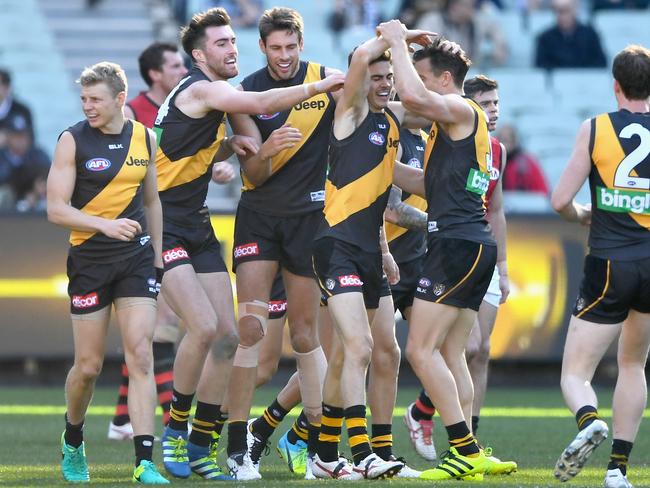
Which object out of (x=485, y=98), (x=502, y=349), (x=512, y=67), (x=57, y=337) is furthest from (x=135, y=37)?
(x=485, y=98)

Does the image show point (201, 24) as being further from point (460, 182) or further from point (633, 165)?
point (633, 165)

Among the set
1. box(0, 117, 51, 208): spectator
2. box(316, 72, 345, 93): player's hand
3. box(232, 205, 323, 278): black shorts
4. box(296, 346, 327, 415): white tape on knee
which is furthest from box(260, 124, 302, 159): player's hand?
box(0, 117, 51, 208): spectator

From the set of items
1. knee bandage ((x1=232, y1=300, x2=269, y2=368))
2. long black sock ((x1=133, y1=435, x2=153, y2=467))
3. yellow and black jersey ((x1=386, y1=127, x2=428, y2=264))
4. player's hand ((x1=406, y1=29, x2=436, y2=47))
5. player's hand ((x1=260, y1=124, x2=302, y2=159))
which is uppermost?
player's hand ((x1=406, y1=29, x2=436, y2=47))

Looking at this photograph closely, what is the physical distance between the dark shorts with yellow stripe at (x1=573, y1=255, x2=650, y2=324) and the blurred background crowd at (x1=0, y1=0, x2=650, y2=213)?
10.1 m

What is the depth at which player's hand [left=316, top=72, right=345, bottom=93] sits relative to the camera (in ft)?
26.9

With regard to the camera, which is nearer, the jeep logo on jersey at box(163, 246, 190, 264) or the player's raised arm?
the player's raised arm

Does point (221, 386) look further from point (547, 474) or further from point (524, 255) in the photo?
point (524, 255)

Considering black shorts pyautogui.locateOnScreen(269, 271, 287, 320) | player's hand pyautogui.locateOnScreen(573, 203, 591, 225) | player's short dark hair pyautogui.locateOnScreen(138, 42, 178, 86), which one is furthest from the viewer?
player's short dark hair pyautogui.locateOnScreen(138, 42, 178, 86)

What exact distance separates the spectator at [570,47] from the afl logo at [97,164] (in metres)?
12.1

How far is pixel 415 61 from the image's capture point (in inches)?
336

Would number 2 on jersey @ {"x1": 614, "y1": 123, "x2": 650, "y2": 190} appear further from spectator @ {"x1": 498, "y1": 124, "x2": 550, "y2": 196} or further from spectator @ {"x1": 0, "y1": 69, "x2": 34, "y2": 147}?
spectator @ {"x1": 0, "y1": 69, "x2": 34, "y2": 147}

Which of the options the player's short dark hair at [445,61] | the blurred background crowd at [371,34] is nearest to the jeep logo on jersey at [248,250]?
the player's short dark hair at [445,61]

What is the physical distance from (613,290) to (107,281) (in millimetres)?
2835

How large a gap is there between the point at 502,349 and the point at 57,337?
4685 mm
